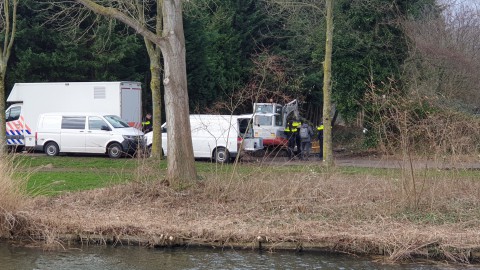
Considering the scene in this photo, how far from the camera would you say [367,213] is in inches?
621

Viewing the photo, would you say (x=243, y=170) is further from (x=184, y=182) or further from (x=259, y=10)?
(x=259, y=10)

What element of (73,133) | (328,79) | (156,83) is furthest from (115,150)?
(328,79)

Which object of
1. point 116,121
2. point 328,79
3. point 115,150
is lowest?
point 115,150

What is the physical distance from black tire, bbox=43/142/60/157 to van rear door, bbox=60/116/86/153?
1.17 feet

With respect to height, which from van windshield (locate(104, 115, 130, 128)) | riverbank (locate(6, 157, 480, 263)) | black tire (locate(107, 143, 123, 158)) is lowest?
riverbank (locate(6, 157, 480, 263))

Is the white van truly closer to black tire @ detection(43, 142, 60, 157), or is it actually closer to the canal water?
black tire @ detection(43, 142, 60, 157)

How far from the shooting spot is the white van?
2872cm

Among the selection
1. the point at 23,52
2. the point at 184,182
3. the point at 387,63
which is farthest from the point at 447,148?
the point at 23,52

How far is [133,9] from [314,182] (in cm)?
1043

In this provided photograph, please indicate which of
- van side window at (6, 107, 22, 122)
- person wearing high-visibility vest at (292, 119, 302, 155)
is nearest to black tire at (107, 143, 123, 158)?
van side window at (6, 107, 22, 122)

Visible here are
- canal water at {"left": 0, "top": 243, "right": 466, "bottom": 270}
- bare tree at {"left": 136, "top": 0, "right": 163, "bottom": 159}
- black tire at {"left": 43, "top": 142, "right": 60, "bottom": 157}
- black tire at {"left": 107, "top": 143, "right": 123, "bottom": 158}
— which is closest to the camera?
canal water at {"left": 0, "top": 243, "right": 466, "bottom": 270}

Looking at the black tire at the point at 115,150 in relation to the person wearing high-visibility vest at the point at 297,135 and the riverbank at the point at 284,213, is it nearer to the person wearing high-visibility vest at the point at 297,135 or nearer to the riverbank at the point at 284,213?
the person wearing high-visibility vest at the point at 297,135

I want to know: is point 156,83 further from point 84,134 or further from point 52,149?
point 52,149

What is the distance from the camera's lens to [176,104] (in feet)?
59.1
